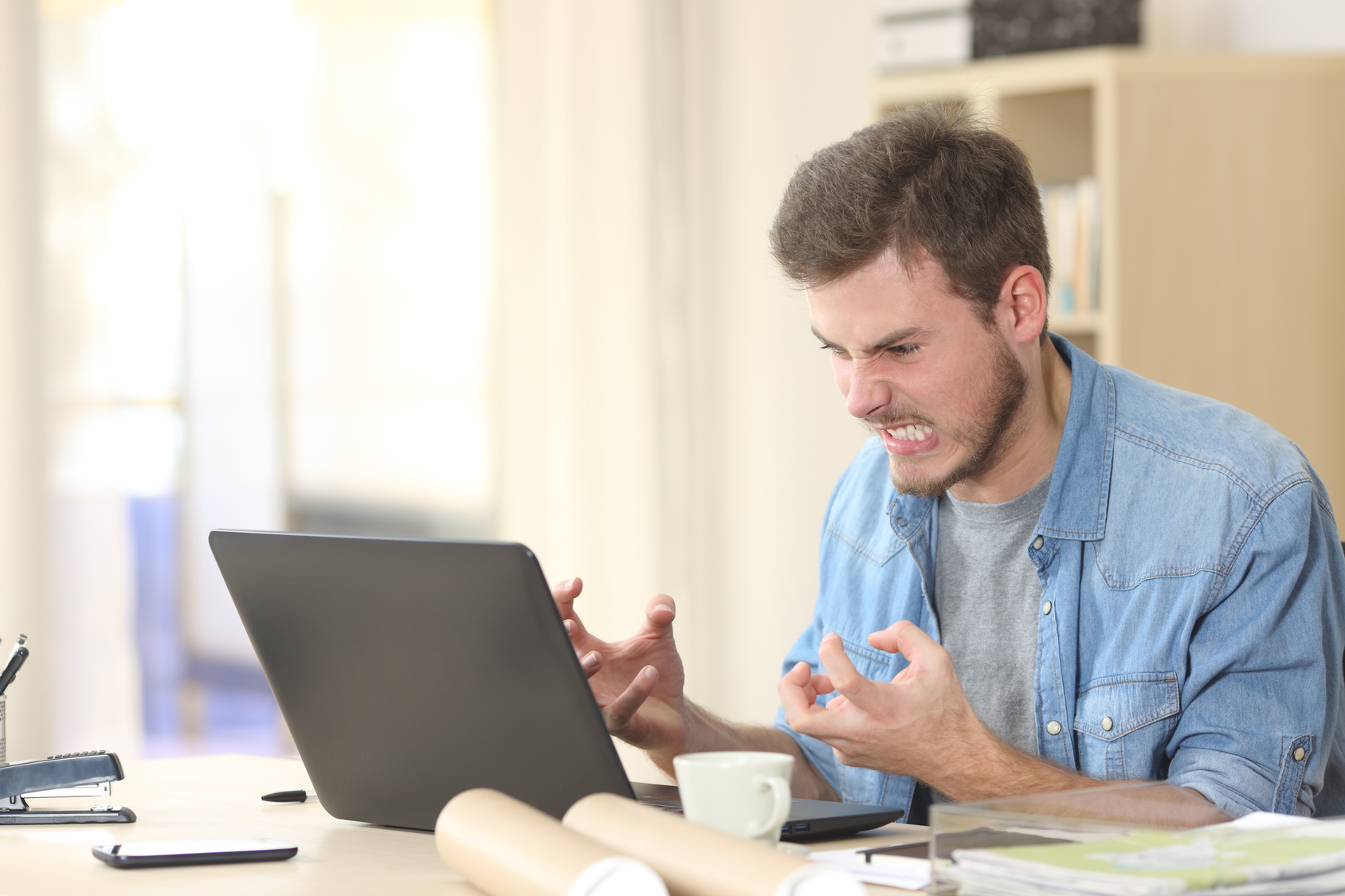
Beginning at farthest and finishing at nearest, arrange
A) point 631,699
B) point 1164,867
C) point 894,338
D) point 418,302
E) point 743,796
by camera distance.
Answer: point 418,302 → point 894,338 → point 631,699 → point 743,796 → point 1164,867

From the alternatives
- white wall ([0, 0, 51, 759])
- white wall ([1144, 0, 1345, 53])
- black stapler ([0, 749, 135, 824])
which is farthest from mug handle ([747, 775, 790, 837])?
white wall ([1144, 0, 1345, 53])

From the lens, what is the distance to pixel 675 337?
11.8ft

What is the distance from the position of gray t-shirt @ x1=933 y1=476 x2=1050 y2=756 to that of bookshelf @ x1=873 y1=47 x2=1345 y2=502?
1180 millimetres

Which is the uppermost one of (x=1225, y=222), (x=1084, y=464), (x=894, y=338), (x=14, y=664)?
(x=1225, y=222)

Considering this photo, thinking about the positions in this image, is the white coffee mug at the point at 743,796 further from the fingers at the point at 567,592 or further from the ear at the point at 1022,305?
the ear at the point at 1022,305

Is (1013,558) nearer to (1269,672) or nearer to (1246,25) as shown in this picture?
(1269,672)

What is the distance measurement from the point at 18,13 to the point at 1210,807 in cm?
235

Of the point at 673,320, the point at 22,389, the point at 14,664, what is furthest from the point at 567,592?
the point at 673,320

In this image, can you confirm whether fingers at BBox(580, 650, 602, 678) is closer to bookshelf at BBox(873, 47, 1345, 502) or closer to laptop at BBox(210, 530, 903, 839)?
laptop at BBox(210, 530, 903, 839)

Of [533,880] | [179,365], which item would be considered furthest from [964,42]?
[533,880]

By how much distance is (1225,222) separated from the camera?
2.65 meters

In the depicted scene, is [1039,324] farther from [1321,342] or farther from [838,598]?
[1321,342]

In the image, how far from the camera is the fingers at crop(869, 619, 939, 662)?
1.14m

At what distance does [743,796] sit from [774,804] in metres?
0.02
